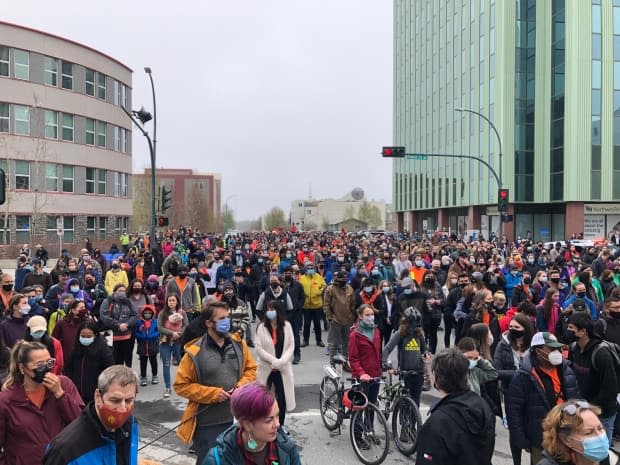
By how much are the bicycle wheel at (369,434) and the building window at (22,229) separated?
34347 mm

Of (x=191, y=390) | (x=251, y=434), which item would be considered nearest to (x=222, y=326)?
(x=191, y=390)

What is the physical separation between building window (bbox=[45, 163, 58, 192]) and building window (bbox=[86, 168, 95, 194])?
282 centimetres

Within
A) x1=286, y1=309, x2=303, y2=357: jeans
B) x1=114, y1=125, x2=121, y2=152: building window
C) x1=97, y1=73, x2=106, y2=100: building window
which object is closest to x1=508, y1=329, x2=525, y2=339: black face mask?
x1=286, y1=309, x2=303, y2=357: jeans

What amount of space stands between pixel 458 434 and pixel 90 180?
41.0m

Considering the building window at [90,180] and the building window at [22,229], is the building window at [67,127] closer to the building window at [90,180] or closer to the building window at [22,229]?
the building window at [90,180]

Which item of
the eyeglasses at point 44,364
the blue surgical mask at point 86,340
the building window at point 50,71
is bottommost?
the blue surgical mask at point 86,340

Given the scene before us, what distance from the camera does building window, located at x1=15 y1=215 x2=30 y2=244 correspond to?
34344 mm

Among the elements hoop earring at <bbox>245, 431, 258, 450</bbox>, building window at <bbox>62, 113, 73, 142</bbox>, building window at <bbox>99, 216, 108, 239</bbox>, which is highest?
building window at <bbox>62, 113, 73, 142</bbox>

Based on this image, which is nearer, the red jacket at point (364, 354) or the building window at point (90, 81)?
the red jacket at point (364, 354)

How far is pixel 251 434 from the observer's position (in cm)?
271

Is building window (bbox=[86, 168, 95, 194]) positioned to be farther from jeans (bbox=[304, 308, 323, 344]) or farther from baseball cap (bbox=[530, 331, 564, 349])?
baseball cap (bbox=[530, 331, 564, 349])

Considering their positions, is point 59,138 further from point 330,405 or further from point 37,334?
point 330,405

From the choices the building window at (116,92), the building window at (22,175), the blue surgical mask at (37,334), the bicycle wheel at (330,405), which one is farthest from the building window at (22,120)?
the bicycle wheel at (330,405)

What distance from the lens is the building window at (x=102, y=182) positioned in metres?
40.6
